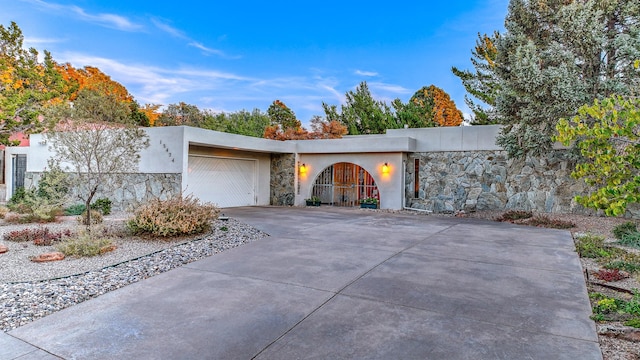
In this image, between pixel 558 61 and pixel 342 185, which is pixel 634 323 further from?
pixel 342 185

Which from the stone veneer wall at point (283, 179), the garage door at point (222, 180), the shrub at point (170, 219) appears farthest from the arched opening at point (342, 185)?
the shrub at point (170, 219)

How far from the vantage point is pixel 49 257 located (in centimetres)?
567

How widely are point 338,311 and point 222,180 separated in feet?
39.1

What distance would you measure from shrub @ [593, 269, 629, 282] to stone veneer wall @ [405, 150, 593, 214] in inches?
289

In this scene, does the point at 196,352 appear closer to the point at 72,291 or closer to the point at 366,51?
the point at 72,291

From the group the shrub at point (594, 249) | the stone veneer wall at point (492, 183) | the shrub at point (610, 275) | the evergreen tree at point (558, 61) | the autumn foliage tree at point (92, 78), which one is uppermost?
the autumn foliage tree at point (92, 78)

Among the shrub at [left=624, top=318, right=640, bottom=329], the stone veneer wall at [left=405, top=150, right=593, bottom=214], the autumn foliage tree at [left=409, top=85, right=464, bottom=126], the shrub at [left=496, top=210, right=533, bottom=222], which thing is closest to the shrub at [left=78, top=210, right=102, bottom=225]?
the shrub at [left=624, top=318, right=640, bottom=329]

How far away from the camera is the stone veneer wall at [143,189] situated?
11555 millimetres

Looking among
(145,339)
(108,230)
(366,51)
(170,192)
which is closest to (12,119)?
(170,192)

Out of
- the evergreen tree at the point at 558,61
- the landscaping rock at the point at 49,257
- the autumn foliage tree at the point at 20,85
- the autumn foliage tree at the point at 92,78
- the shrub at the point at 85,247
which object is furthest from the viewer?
the autumn foliage tree at the point at 92,78

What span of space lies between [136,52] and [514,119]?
16261 millimetres

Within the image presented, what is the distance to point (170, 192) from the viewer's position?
Result: 1155 cm

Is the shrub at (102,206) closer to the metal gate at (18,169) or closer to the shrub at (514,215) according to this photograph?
the metal gate at (18,169)

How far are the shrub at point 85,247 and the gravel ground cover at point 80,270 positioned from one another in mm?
182
